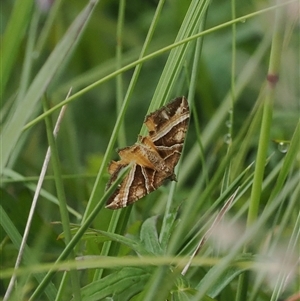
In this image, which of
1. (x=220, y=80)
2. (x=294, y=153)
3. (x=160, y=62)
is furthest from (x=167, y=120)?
(x=160, y=62)

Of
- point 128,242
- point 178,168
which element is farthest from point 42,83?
point 178,168

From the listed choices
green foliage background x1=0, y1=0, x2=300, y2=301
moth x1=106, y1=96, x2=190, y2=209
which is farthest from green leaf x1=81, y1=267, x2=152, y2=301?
moth x1=106, y1=96, x2=190, y2=209

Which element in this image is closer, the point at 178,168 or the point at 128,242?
the point at 128,242

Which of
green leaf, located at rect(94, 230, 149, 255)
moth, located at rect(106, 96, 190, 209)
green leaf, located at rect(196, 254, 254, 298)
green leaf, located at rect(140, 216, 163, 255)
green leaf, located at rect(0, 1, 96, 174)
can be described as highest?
green leaf, located at rect(0, 1, 96, 174)

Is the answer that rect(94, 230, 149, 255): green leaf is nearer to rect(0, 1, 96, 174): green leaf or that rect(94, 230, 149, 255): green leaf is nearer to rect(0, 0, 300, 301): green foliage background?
rect(0, 0, 300, 301): green foliage background

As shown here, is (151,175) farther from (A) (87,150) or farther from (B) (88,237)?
(A) (87,150)

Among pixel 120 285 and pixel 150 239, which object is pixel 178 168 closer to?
pixel 150 239
